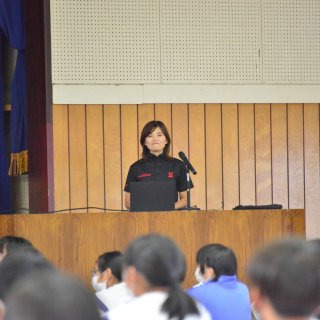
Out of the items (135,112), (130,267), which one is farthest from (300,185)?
(130,267)

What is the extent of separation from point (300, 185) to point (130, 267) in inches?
229

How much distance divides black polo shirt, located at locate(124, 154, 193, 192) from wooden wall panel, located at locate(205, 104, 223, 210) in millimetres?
1826

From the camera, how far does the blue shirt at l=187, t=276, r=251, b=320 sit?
11.7 feet

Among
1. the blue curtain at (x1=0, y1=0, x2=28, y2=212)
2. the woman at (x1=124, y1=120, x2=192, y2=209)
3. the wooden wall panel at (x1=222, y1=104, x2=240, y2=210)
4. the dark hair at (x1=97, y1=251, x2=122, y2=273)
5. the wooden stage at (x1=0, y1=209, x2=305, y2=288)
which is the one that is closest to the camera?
the dark hair at (x1=97, y1=251, x2=122, y2=273)

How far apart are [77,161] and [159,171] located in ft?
6.15

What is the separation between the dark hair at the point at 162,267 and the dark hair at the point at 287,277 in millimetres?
635

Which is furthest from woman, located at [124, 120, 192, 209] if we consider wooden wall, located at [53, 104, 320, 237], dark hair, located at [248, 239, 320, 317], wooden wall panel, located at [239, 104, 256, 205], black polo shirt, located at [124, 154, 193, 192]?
dark hair, located at [248, 239, 320, 317]

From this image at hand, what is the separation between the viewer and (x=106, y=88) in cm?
770

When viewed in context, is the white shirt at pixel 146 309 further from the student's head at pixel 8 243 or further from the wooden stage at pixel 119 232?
the wooden stage at pixel 119 232

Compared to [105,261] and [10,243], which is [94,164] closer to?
[10,243]

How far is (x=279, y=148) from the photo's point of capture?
7.96m

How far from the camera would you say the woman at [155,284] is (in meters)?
2.27

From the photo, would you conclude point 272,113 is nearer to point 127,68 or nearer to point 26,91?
point 127,68

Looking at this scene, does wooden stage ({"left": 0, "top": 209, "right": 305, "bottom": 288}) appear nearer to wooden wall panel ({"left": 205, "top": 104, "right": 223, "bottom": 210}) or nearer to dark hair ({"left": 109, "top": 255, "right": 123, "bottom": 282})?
dark hair ({"left": 109, "top": 255, "right": 123, "bottom": 282})
